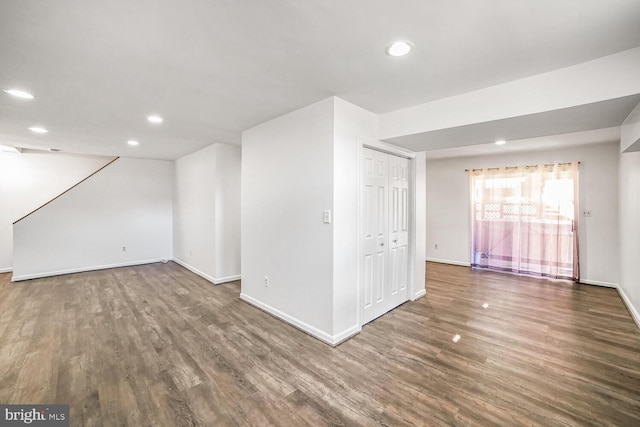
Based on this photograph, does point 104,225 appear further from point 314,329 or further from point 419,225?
point 419,225

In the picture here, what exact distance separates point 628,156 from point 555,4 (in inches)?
150

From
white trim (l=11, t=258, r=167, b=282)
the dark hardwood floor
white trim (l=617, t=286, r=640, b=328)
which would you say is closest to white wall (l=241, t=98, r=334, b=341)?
the dark hardwood floor

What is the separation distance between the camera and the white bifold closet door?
3117mm

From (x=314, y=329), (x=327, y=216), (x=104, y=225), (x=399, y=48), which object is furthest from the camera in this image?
(x=104, y=225)

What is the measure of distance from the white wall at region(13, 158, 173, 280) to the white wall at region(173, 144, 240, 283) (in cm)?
141

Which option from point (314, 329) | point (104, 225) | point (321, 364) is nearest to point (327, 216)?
point (314, 329)

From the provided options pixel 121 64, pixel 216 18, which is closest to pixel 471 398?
pixel 216 18

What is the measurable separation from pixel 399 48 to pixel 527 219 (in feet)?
17.0

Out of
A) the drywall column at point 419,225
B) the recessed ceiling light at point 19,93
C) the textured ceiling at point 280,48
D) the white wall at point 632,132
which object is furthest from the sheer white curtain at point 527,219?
the recessed ceiling light at point 19,93

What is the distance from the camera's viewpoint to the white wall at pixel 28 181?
5363mm

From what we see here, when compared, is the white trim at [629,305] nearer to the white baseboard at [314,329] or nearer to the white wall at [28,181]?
the white baseboard at [314,329]

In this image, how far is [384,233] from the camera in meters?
3.37

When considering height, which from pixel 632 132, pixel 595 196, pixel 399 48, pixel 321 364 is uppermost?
pixel 399 48

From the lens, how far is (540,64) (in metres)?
1.98
